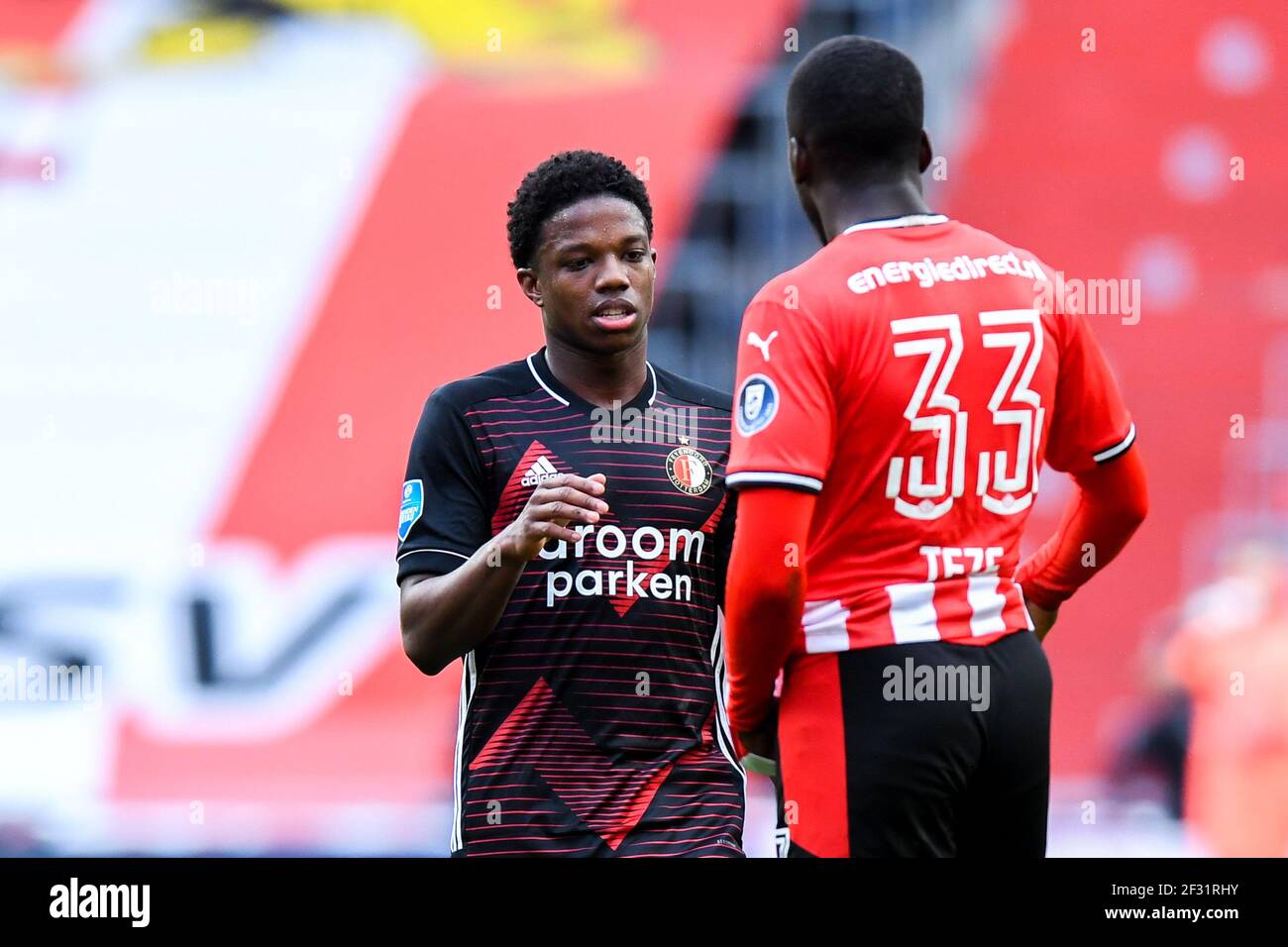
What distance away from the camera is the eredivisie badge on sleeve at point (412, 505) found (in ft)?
8.04

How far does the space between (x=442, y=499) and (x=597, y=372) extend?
35 cm

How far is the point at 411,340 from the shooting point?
5.87m

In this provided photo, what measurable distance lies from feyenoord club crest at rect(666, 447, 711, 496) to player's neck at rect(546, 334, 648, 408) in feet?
0.44

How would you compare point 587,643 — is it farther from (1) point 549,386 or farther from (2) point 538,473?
(1) point 549,386

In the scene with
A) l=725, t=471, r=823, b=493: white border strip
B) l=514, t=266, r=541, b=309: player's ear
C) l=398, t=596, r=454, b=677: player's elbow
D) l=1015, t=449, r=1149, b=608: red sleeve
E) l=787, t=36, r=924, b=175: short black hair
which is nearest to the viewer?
l=725, t=471, r=823, b=493: white border strip

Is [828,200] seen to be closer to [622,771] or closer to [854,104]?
[854,104]

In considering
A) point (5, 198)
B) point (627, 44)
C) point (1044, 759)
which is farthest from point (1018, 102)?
point (1044, 759)

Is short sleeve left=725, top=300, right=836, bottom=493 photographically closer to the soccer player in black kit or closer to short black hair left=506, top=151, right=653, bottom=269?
the soccer player in black kit

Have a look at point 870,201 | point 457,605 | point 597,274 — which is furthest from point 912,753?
point 597,274

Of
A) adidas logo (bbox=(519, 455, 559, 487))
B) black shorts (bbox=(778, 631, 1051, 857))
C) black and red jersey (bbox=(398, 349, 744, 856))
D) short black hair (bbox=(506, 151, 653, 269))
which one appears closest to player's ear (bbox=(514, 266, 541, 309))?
short black hair (bbox=(506, 151, 653, 269))

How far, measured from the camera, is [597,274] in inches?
98.6

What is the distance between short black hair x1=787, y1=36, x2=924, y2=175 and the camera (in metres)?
2.27

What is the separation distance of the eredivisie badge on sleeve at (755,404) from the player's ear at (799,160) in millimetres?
365

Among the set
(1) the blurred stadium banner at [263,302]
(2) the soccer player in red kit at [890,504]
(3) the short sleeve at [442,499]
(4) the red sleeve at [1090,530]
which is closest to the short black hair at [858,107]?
(2) the soccer player in red kit at [890,504]
